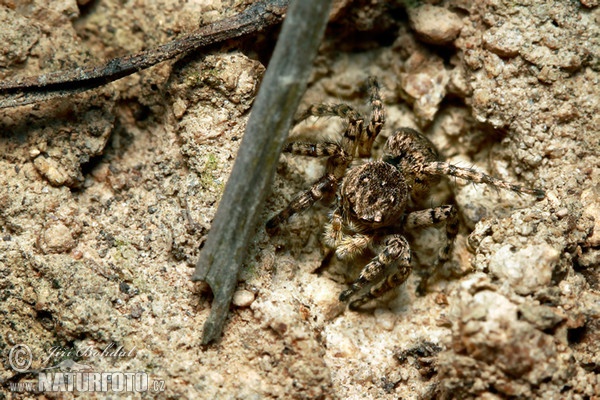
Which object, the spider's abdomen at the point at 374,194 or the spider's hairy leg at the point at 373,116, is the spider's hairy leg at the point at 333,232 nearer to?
the spider's abdomen at the point at 374,194

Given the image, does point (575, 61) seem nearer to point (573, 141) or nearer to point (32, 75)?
point (573, 141)

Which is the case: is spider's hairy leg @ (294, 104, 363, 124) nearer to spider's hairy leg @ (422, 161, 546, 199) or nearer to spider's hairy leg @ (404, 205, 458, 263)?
spider's hairy leg @ (422, 161, 546, 199)

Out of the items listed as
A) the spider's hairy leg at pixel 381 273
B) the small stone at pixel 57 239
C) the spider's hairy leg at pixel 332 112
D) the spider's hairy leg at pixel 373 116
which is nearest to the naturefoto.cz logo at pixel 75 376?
the small stone at pixel 57 239

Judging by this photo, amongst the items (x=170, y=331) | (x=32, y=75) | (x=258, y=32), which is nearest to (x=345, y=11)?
(x=258, y=32)

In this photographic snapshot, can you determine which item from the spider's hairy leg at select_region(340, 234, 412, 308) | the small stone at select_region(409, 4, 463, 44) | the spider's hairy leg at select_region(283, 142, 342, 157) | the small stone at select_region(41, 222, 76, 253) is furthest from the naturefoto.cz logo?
the small stone at select_region(409, 4, 463, 44)

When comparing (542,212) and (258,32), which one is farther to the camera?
(258,32)

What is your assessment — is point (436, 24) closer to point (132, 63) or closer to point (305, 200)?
point (305, 200)
